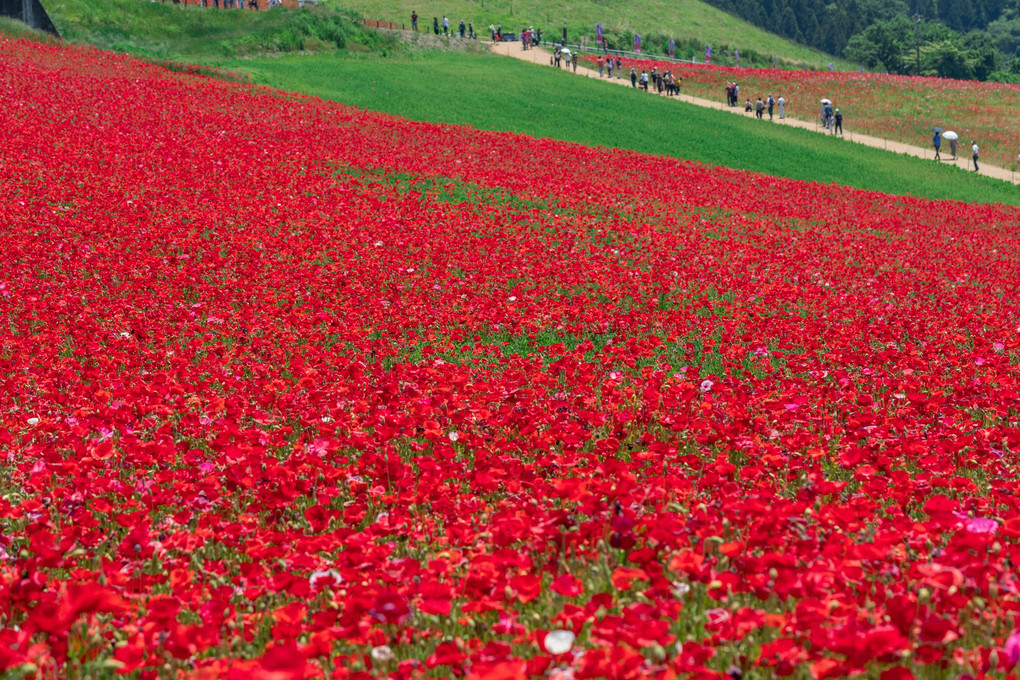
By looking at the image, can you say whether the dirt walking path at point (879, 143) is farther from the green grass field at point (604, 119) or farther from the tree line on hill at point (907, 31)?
the tree line on hill at point (907, 31)

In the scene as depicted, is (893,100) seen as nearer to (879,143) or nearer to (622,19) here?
(879,143)

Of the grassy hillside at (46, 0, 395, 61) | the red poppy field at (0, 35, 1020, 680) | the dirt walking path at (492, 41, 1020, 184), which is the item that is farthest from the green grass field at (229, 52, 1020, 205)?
the red poppy field at (0, 35, 1020, 680)

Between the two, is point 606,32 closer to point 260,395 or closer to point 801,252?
point 801,252

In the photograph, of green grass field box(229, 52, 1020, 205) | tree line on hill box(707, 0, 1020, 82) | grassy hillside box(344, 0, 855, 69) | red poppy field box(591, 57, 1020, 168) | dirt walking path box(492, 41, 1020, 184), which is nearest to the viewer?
green grass field box(229, 52, 1020, 205)

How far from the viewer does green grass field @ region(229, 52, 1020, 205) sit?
31422 millimetres

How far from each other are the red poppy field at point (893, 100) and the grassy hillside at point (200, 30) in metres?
24.3

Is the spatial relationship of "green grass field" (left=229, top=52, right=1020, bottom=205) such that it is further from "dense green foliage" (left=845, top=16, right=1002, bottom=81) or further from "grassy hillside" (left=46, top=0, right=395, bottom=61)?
"dense green foliage" (left=845, top=16, right=1002, bottom=81)

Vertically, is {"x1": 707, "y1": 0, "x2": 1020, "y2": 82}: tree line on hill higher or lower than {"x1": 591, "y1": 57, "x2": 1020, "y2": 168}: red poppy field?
higher

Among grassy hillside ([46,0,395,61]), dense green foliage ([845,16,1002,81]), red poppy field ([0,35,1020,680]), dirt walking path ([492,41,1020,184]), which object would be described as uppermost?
dense green foliage ([845,16,1002,81])

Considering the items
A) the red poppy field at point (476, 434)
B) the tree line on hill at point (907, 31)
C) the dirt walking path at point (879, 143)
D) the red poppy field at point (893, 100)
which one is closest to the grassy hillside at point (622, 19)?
the tree line on hill at point (907, 31)

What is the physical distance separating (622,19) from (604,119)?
68.3m

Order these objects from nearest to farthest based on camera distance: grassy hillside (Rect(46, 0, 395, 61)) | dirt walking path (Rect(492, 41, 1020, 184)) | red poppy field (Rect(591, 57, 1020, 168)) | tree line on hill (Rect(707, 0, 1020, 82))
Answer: dirt walking path (Rect(492, 41, 1020, 184))
grassy hillside (Rect(46, 0, 395, 61))
red poppy field (Rect(591, 57, 1020, 168))
tree line on hill (Rect(707, 0, 1020, 82))

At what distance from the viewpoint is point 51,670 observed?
298cm

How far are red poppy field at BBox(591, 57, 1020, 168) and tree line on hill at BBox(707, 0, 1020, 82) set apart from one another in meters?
38.5
